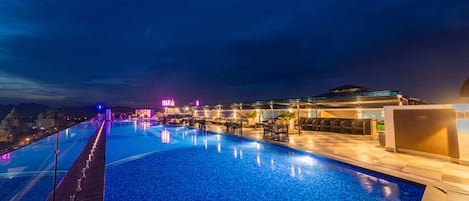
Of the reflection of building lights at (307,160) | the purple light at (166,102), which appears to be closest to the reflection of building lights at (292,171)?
the reflection of building lights at (307,160)

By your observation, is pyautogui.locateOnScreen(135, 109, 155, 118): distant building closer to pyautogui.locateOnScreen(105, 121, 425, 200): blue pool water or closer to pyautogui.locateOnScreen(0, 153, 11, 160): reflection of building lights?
pyautogui.locateOnScreen(0, 153, 11, 160): reflection of building lights

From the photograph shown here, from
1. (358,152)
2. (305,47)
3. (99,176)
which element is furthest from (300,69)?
(99,176)

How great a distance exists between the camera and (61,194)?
10.3ft

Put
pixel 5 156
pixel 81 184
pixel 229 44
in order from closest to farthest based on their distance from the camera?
pixel 81 184
pixel 5 156
pixel 229 44

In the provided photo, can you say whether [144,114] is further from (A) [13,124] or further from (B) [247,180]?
(B) [247,180]

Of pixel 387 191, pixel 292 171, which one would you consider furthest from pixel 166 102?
pixel 387 191

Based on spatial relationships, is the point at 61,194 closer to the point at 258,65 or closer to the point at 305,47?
the point at 305,47

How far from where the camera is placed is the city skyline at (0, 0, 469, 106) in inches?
525

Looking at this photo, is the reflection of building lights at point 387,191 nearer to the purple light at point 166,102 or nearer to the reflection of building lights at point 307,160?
the reflection of building lights at point 307,160

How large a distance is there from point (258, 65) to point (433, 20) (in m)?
16.9

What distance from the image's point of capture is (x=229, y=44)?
21.8 meters

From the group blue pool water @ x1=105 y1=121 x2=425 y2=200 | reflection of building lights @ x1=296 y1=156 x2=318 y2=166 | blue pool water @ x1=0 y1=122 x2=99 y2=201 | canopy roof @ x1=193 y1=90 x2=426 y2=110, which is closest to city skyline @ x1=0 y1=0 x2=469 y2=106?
canopy roof @ x1=193 y1=90 x2=426 y2=110

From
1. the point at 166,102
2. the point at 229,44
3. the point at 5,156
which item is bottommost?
the point at 5,156

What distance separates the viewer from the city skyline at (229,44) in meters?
13.3
